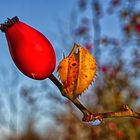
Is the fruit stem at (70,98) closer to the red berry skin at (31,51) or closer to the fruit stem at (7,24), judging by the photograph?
the red berry skin at (31,51)

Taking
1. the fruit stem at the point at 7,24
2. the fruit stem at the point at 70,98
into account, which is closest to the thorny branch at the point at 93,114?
the fruit stem at the point at 70,98

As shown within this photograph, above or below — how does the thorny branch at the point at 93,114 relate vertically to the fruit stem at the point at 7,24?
below

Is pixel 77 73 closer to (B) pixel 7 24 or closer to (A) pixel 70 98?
(A) pixel 70 98

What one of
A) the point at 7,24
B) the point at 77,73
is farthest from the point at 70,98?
the point at 7,24

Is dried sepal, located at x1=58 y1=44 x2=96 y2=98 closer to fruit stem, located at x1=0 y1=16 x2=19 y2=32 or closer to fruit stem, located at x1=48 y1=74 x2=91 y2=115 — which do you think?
fruit stem, located at x1=48 y1=74 x2=91 y2=115

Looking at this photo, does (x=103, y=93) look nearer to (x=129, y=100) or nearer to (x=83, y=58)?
(x=129, y=100)

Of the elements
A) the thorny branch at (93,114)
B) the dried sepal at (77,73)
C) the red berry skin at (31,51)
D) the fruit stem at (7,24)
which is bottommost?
the thorny branch at (93,114)

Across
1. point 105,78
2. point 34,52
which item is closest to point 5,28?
point 34,52
